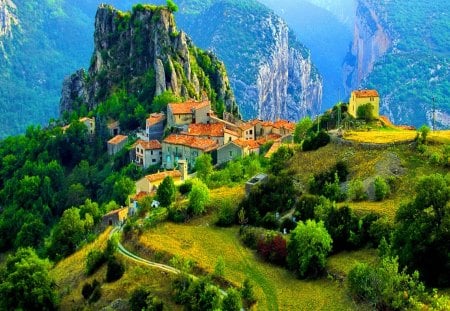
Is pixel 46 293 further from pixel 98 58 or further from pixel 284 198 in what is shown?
pixel 98 58

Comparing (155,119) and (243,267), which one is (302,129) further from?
(243,267)

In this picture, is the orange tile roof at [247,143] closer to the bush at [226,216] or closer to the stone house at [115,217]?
the stone house at [115,217]

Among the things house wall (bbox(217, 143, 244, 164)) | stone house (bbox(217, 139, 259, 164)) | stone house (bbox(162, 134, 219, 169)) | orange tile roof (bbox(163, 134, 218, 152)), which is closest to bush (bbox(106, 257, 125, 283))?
stone house (bbox(217, 139, 259, 164))

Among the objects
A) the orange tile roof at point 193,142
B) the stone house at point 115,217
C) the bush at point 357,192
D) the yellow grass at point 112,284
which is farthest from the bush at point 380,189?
the orange tile roof at point 193,142

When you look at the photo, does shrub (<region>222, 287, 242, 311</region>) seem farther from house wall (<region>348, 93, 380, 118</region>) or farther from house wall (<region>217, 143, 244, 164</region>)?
house wall (<region>217, 143, 244, 164</region>)

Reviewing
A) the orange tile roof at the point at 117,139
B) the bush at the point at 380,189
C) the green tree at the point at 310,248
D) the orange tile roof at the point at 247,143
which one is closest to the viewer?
the green tree at the point at 310,248

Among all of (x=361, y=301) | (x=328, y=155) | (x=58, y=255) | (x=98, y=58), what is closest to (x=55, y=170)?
(x=98, y=58)
